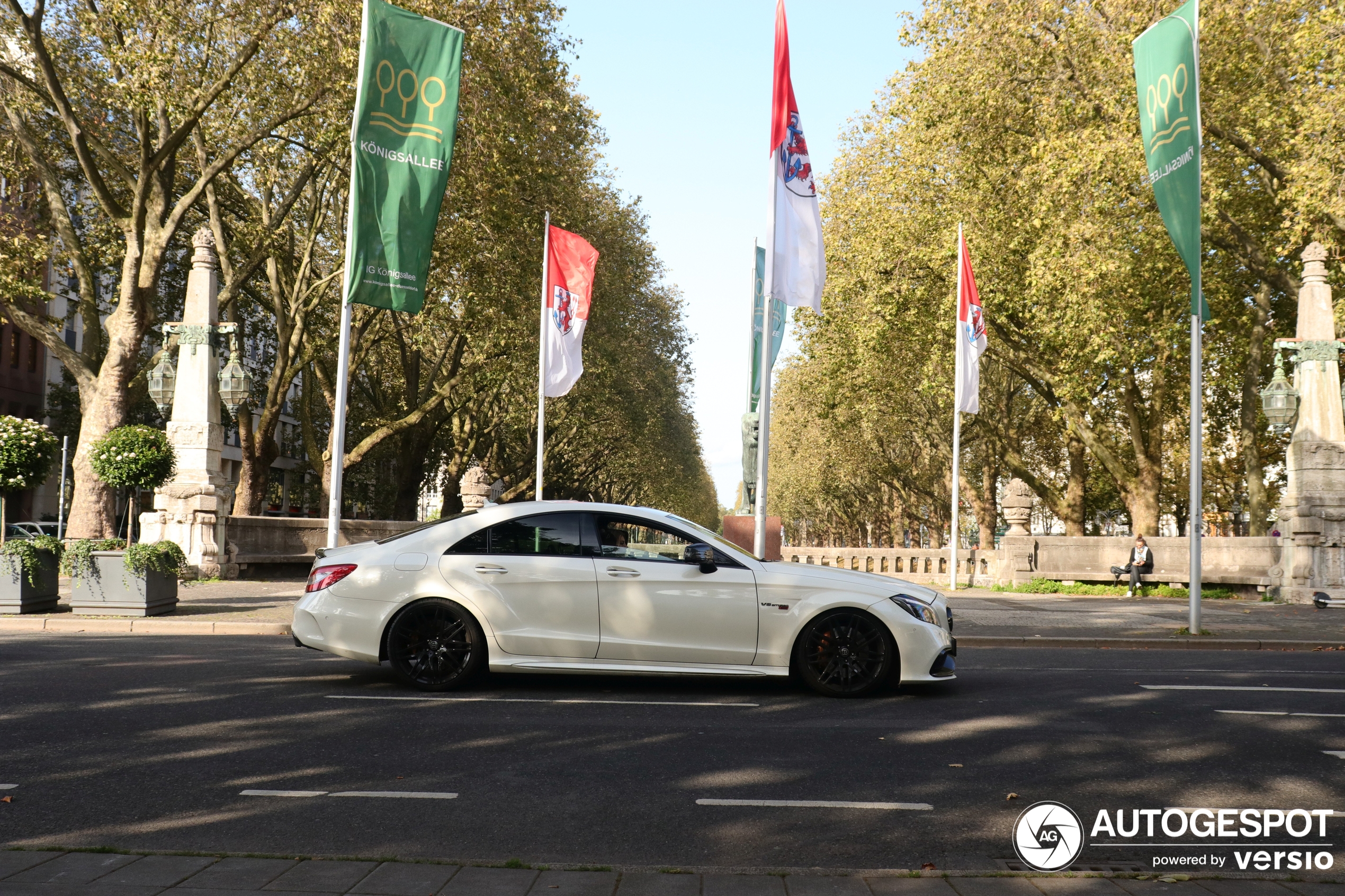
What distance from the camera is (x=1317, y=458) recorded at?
21969mm

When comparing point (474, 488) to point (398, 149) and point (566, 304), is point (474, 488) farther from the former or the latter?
point (398, 149)

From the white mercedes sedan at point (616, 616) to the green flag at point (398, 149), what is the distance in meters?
6.92

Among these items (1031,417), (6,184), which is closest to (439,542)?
(6,184)

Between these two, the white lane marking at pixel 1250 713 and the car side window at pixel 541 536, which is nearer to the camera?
the white lane marking at pixel 1250 713

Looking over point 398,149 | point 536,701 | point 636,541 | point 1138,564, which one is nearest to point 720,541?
point 636,541

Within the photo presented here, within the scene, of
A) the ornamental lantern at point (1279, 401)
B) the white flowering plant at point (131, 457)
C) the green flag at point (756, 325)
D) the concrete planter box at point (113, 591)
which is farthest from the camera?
the green flag at point (756, 325)

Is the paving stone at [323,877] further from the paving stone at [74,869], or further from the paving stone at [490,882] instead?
the paving stone at [74,869]

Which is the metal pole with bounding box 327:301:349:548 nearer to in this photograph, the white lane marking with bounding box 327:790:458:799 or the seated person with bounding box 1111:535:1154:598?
the white lane marking with bounding box 327:790:458:799

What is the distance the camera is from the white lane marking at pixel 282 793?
5414 millimetres

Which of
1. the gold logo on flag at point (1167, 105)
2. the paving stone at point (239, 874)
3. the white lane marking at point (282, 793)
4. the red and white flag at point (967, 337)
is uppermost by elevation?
the gold logo on flag at point (1167, 105)

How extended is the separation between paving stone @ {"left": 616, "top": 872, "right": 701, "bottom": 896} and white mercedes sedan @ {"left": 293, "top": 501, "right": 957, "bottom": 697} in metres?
4.28

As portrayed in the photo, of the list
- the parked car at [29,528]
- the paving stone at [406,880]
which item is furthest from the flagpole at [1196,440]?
the parked car at [29,528]

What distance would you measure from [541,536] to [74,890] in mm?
5033

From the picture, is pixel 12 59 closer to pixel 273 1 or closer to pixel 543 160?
pixel 273 1
